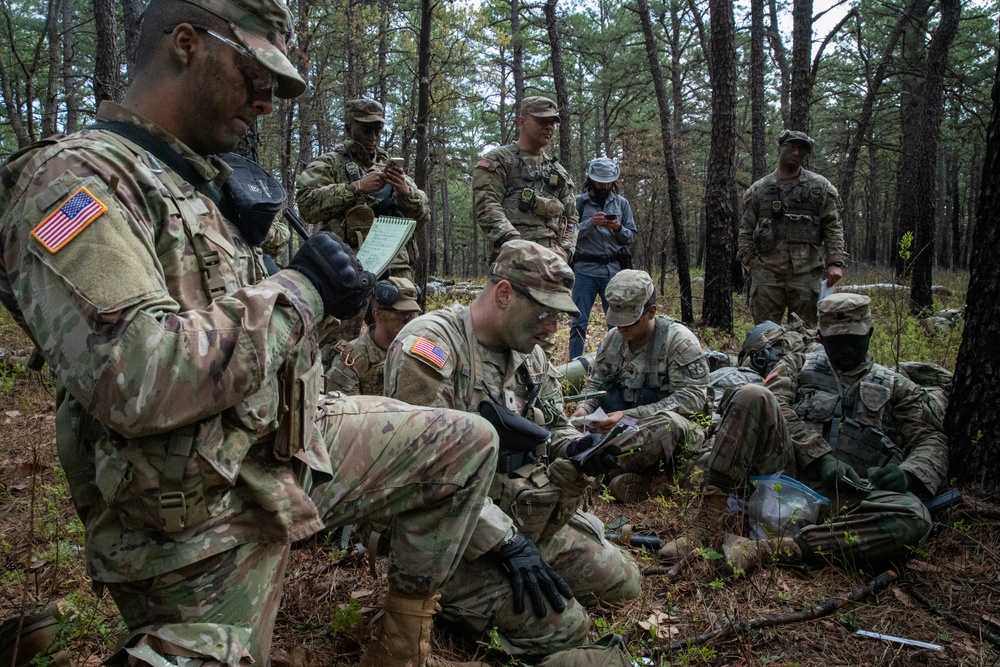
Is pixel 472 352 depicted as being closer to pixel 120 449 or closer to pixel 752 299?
pixel 120 449

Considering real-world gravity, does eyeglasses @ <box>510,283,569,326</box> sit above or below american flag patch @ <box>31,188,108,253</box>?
below

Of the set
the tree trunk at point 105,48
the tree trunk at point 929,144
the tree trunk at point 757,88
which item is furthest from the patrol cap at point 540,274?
the tree trunk at point 757,88

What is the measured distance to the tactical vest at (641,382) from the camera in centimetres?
510

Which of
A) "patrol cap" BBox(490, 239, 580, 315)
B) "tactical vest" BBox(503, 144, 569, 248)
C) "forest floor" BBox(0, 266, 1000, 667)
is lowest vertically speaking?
"forest floor" BBox(0, 266, 1000, 667)

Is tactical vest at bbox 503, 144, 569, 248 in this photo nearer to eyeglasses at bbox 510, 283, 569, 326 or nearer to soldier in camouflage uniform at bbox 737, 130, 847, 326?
soldier in camouflage uniform at bbox 737, 130, 847, 326

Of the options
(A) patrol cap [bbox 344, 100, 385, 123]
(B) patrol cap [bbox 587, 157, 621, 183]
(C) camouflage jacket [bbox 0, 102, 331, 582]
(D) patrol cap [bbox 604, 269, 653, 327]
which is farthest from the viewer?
(B) patrol cap [bbox 587, 157, 621, 183]

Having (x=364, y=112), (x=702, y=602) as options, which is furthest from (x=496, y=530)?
(x=364, y=112)

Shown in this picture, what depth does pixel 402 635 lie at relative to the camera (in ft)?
7.51

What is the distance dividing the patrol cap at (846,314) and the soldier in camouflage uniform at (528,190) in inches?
102

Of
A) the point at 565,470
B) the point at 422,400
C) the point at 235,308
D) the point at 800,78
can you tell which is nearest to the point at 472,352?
the point at 422,400

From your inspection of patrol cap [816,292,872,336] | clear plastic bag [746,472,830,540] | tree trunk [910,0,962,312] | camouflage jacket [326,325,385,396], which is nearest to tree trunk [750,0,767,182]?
tree trunk [910,0,962,312]

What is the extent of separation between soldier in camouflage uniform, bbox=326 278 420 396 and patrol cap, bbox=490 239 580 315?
1941mm

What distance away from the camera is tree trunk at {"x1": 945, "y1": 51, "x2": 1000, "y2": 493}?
358 cm

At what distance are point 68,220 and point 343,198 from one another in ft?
13.9
